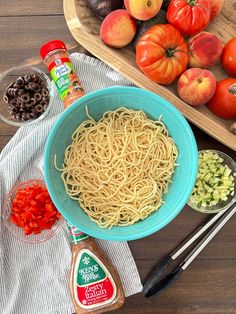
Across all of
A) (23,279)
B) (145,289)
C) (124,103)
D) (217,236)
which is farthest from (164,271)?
(124,103)

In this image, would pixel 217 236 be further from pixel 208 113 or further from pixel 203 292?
pixel 208 113

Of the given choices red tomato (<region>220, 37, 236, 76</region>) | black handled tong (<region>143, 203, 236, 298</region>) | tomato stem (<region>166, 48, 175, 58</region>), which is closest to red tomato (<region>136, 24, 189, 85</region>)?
tomato stem (<region>166, 48, 175, 58</region>)

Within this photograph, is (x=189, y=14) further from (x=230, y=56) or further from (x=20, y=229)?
(x=20, y=229)

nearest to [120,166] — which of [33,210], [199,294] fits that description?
[33,210]

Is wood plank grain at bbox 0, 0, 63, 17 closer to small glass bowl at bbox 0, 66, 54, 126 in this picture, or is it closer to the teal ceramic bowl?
small glass bowl at bbox 0, 66, 54, 126

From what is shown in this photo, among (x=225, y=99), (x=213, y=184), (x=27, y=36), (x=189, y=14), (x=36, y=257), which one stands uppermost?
(x=189, y=14)
